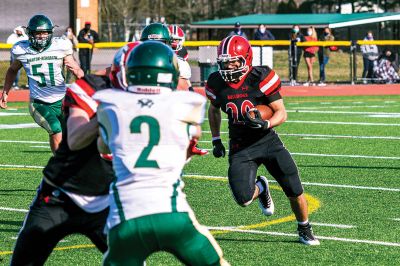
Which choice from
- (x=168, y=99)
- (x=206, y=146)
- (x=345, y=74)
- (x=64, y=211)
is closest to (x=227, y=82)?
(x=64, y=211)

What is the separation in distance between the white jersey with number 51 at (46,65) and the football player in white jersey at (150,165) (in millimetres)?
6585

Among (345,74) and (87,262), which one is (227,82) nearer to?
(87,262)

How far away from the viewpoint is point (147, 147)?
4699 mm

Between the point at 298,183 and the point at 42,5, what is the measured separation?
32.7 m

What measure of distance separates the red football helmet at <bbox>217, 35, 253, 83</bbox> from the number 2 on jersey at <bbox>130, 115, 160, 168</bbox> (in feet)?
11.6

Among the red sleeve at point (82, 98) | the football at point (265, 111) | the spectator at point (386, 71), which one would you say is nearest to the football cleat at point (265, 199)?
the football at point (265, 111)

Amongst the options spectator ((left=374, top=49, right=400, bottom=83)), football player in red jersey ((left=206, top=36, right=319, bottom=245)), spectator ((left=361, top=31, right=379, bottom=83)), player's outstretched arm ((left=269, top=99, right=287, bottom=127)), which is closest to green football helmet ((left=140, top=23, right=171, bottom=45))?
football player in red jersey ((left=206, top=36, right=319, bottom=245))

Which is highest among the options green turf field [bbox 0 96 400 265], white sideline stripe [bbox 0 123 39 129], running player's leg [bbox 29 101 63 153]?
running player's leg [bbox 29 101 63 153]

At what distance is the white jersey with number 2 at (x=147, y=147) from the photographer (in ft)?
15.4

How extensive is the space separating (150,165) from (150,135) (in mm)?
136

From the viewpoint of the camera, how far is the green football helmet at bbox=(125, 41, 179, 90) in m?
4.77

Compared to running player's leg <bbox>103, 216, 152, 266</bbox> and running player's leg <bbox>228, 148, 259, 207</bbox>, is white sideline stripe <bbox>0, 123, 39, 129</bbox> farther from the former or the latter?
running player's leg <bbox>103, 216, 152, 266</bbox>

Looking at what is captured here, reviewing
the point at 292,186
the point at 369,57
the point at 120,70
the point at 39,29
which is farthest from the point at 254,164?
the point at 369,57

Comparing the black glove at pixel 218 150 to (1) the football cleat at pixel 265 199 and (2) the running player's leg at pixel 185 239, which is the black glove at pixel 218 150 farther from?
(2) the running player's leg at pixel 185 239
